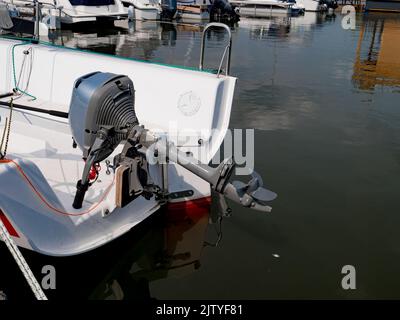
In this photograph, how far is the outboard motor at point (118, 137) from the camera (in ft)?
10.4

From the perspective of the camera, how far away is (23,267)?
2.78 metres

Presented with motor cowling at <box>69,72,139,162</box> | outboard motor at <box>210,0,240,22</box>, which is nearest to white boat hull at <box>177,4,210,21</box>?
outboard motor at <box>210,0,240,22</box>

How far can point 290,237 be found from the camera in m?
4.47

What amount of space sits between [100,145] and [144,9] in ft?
80.5

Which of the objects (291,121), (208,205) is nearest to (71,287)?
(208,205)

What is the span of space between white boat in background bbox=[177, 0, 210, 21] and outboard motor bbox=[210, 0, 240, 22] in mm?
1502

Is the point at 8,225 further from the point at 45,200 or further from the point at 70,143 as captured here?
the point at 70,143

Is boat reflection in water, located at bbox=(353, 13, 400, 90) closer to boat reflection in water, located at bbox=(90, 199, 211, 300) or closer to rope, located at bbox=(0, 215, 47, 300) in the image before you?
boat reflection in water, located at bbox=(90, 199, 211, 300)

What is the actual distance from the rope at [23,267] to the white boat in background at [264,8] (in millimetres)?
36145

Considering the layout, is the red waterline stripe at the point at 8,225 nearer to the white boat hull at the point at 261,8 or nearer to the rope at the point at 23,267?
the rope at the point at 23,267

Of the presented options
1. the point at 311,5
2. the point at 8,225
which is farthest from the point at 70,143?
the point at 311,5

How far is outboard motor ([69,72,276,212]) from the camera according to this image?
10.4 feet
